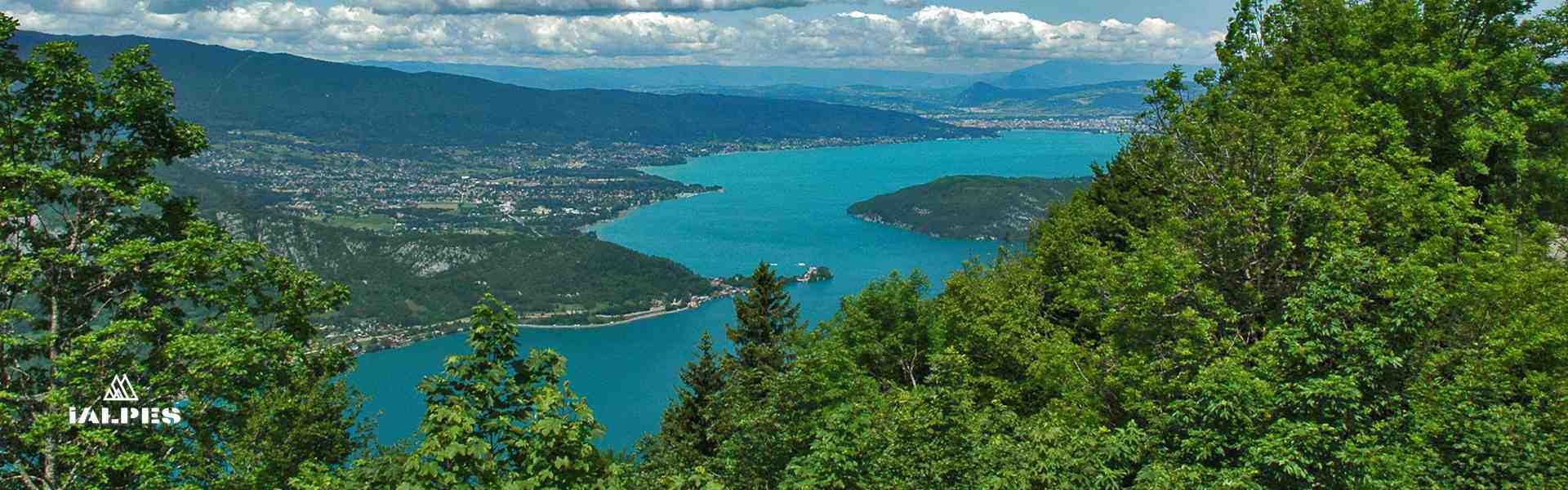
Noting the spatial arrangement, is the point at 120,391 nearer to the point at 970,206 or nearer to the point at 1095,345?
the point at 1095,345

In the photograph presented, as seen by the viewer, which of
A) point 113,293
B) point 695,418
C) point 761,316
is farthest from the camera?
point 761,316

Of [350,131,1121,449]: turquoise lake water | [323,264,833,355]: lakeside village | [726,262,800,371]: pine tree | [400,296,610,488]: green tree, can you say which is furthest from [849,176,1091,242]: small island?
[400,296,610,488]: green tree

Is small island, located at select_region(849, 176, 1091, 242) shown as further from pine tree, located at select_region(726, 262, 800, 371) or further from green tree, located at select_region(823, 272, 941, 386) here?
green tree, located at select_region(823, 272, 941, 386)

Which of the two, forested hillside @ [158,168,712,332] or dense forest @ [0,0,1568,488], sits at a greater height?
dense forest @ [0,0,1568,488]

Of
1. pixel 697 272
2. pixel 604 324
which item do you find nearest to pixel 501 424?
pixel 604 324

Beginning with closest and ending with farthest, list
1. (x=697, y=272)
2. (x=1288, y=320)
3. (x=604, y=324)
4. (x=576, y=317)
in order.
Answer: (x=1288, y=320)
(x=604, y=324)
(x=576, y=317)
(x=697, y=272)

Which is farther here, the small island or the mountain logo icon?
the small island
